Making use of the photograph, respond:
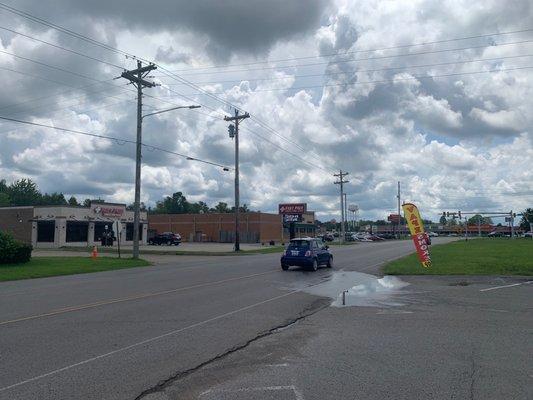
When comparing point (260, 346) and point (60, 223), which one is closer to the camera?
point (260, 346)

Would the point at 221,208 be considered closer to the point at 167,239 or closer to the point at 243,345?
the point at 167,239

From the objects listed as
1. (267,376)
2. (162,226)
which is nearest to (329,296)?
(267,376)

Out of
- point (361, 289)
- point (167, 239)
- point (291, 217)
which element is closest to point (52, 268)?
point (361, 289)

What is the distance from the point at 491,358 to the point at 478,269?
18.1m

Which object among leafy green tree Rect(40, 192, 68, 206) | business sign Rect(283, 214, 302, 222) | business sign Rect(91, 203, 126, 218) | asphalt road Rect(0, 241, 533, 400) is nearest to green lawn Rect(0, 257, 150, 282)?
asphalt road Rect(0, 241, 533, 400)

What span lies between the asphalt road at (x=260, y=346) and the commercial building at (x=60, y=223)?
48.1 m

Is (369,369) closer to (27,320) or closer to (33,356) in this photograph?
(33,356)

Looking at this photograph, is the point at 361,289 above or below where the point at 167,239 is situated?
below

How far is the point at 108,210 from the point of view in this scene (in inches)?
2611

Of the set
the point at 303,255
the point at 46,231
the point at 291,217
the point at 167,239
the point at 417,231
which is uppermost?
the point at 291,217

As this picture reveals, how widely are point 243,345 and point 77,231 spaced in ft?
194

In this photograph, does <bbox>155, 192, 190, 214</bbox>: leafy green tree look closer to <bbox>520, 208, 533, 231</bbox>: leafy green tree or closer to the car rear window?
<bbox>520, 208, 533, 231</bbox>: leafy green tree

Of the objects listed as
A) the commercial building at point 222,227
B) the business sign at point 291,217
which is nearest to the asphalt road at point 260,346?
the business sign at point 291,217

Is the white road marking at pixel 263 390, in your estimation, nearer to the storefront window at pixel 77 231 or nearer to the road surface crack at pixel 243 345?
the road surface crack at pixel 243 345
